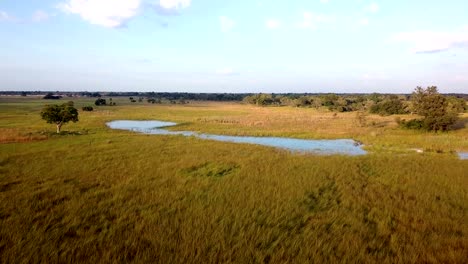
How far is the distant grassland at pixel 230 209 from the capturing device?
8.77 meters

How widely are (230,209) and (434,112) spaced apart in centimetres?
3872

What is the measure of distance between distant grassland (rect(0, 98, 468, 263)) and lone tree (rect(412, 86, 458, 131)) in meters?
20.7

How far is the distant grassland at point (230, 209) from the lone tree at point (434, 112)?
2067 cm

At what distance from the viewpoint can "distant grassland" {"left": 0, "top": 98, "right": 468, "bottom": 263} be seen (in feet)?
Answer: 28.8

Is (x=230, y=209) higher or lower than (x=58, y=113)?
lower

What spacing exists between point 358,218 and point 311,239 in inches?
105

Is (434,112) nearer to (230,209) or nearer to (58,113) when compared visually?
(230,209)

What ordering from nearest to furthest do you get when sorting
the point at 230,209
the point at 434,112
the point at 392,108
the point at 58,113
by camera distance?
the point at 230,209 → the point at 58,113 → the point at 434,112 → the point at 392,108

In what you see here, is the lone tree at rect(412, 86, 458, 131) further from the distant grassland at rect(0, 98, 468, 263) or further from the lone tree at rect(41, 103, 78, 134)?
the lone tree at rect(41, 103, 78, 134)

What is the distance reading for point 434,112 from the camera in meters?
42.1

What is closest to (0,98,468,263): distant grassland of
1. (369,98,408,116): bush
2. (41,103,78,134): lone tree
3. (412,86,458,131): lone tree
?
(41,103,78,134): lone tree

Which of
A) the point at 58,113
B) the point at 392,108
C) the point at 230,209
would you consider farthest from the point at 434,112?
the point at 58,113

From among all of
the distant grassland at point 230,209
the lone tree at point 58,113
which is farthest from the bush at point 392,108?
the lone tree at point 58,113

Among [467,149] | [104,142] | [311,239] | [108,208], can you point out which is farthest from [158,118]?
[311,239]
